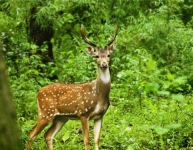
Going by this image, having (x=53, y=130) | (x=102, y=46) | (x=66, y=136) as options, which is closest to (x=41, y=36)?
(x=102, y=46)

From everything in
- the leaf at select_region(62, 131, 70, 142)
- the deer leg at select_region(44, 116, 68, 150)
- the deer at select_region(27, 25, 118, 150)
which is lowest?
the leaf at select_region(62, 131, 70, 142)

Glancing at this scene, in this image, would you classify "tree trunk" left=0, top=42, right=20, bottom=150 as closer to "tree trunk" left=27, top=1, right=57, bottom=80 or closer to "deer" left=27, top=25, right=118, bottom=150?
"deer" left=27, top=25, right=118, bottom=150

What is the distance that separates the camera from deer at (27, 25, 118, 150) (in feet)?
27.9

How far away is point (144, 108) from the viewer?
11.2 m

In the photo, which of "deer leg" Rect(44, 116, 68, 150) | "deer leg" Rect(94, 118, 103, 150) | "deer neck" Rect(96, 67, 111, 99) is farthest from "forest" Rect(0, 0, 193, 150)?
"deer neck" Rect(96, 67, 111, 99)

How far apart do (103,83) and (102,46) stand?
471 centimetres

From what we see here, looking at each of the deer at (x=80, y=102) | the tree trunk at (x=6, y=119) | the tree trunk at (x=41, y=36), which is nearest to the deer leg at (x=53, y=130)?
the deer at (x=80, y=102)

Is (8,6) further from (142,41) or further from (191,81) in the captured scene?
(191,81)

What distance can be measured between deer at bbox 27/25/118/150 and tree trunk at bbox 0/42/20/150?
4.88m

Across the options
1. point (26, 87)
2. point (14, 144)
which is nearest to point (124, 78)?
point (26, 87)

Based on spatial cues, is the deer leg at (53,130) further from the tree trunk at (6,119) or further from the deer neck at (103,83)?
the tree trunk at (6,119)

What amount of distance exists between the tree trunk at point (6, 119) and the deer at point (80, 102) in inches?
192

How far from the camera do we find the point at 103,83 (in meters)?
8.60

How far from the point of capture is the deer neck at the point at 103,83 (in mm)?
8547
